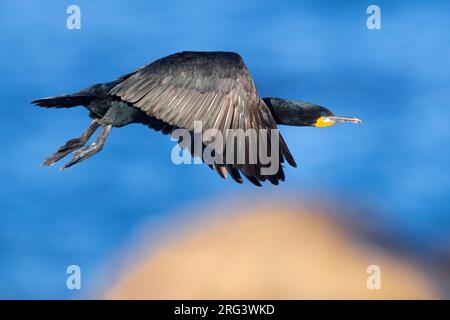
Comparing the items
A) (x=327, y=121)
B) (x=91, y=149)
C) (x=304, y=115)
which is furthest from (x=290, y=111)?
(x=91, y=149)

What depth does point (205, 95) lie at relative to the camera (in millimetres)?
18219

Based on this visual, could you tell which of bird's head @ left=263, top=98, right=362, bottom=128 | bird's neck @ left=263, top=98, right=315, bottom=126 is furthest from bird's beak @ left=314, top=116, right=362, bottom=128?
bird's neck @ left=263, top=98, right=315, bottom=126

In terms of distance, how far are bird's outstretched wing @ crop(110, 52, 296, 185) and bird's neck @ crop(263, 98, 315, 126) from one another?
5.05ft

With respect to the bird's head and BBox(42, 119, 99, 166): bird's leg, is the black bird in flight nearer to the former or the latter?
BBox(42, 119, 99, 166): bird's leg

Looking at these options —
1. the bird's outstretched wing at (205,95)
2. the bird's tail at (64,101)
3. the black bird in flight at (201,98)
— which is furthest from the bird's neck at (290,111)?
the bird's tail at (64,101)

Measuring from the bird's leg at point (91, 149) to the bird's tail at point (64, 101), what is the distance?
1.86 ft

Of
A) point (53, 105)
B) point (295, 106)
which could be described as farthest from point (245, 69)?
point (53, 105)

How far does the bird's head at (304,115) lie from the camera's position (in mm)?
20109

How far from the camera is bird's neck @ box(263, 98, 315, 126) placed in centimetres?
2003

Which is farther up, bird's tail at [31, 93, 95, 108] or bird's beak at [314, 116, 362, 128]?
bird's tail at [31, 93, 95, 108]

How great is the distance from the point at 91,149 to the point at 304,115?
356 centimetres

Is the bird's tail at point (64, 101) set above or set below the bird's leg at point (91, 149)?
above

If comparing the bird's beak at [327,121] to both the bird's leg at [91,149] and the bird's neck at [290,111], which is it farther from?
the bird's leg at [91,149]

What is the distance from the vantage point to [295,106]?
20.2 metres
